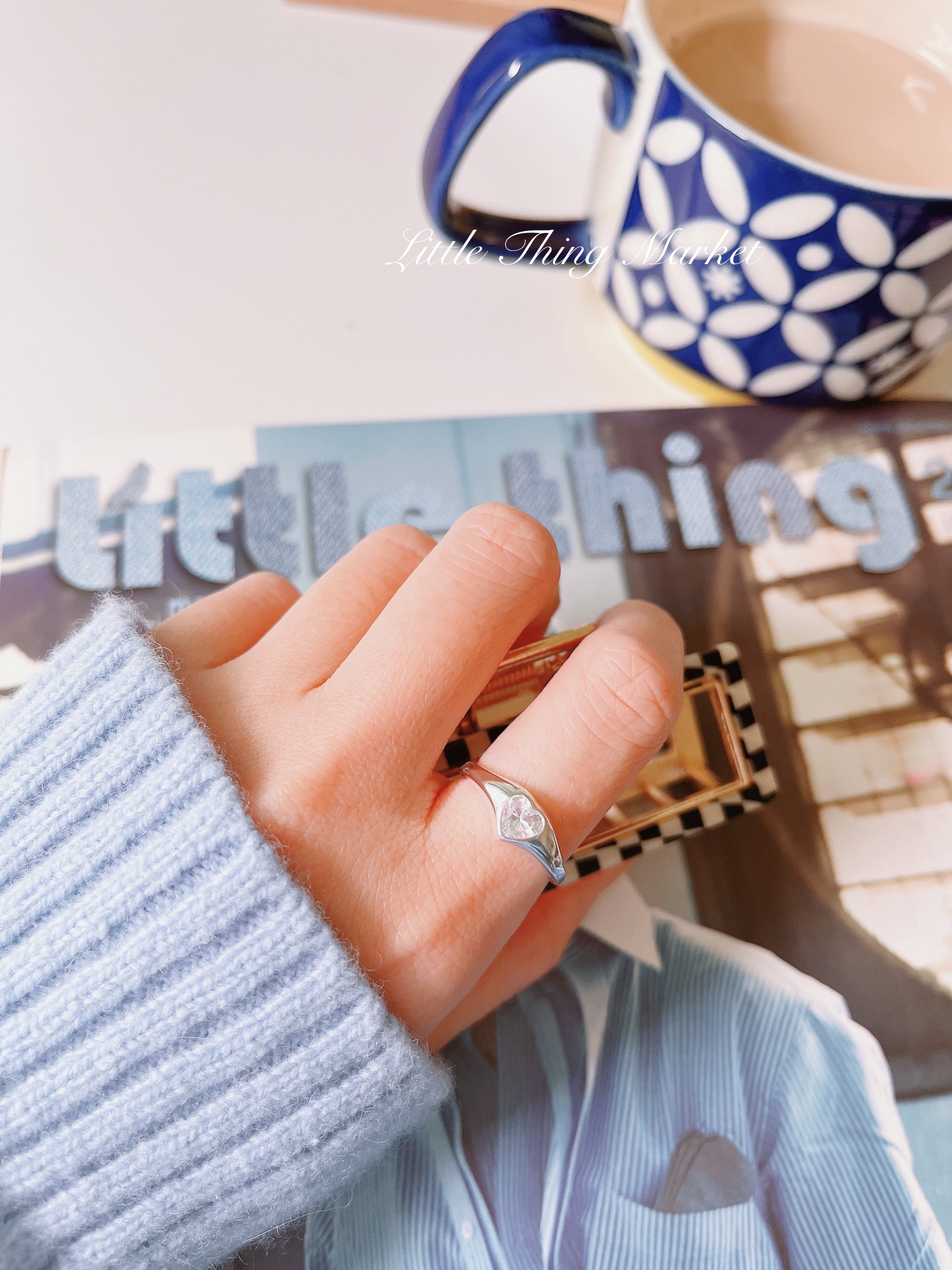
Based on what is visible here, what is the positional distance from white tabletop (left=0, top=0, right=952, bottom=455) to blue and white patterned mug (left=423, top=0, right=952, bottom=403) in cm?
5

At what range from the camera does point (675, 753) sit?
0.43 metres

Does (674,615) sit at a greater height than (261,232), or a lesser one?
lesser

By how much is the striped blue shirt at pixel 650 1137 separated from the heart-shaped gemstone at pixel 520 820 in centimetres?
11

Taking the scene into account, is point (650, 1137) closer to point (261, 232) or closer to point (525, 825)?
point (525, 825)

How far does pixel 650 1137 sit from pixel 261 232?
495 millimetres

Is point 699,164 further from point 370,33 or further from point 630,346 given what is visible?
point 370,33

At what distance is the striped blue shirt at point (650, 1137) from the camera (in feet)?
1.11

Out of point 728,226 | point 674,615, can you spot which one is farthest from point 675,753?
point 728,226

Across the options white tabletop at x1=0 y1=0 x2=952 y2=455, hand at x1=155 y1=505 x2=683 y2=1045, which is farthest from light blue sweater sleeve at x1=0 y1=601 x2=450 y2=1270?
white tabletop at x1=0 y1=0 x2=952 y2=455

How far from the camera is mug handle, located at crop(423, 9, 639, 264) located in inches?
15.2

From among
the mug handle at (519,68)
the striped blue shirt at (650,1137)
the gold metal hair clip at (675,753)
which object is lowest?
the striped blue shirt at (650,1137)

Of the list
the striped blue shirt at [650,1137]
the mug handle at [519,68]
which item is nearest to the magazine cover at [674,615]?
the striped blue shirt at [650,1137]

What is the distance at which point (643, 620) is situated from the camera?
0.37 meters

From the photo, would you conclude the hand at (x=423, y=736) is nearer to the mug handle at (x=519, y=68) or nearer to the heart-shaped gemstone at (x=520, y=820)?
the heart-shaped gemstone at (x=520, y=820)
